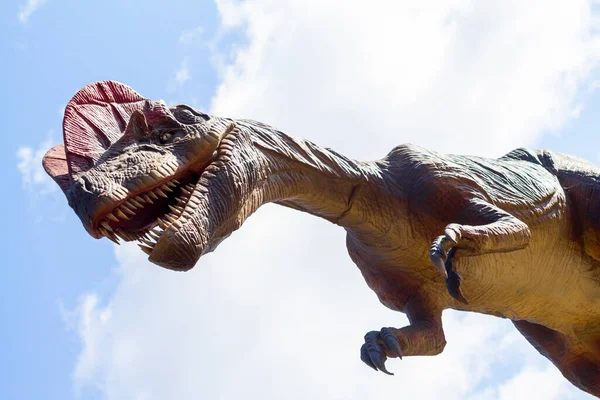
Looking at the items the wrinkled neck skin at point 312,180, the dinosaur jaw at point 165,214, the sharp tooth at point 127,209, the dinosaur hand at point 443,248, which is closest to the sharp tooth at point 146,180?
the dinosaur jaw at point 165,214


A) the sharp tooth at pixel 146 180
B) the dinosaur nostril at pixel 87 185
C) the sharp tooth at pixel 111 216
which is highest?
the dinosaur nostril at pixel 87 185

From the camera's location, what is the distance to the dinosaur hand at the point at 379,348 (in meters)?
3.54

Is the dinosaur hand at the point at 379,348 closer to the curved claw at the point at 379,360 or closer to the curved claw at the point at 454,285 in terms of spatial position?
the curved claw at the point at 379,360

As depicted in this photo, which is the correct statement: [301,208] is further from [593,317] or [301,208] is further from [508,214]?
[593,317]

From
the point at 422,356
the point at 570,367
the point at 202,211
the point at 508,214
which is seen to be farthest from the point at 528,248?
the point at 202,211

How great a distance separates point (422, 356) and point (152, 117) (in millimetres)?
1672

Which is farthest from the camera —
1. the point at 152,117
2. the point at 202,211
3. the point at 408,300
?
the point at 408,300

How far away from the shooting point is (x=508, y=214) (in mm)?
3680

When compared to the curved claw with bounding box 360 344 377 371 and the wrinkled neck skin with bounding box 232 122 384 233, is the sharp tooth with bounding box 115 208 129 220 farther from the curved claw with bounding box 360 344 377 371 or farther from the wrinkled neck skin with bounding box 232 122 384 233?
the curved claw with bounding box 360 344 377 371

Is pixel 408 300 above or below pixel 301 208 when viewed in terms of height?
below

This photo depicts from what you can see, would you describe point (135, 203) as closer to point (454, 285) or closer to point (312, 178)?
point (312, 178)

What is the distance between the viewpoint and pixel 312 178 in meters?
3.81

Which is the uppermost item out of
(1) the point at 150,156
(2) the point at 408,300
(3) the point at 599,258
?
(1) the point at 150,156

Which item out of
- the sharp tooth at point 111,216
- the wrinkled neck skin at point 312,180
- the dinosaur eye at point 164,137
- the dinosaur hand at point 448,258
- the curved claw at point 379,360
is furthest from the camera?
the wrinkled neck skin at point 312,180
